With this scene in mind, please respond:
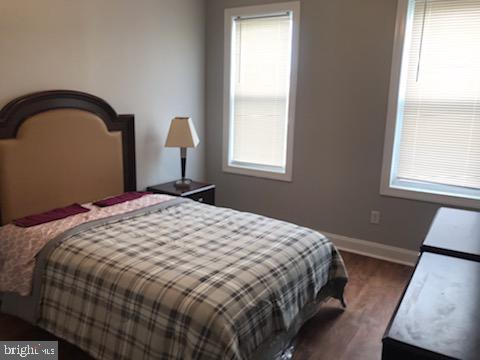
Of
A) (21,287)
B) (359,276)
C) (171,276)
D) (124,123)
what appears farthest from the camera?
(124,123)

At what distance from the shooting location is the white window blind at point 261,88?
3.98 meters

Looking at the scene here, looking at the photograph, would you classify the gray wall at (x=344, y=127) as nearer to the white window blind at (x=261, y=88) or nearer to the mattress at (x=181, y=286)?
the white window blind at (x=261, y=88)

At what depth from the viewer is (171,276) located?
1.91 metres

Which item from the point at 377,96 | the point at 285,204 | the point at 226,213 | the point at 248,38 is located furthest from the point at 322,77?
the point at 226,213

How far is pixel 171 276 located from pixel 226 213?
105cm

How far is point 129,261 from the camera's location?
2070mm

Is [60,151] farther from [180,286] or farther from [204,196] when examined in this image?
[180,286]

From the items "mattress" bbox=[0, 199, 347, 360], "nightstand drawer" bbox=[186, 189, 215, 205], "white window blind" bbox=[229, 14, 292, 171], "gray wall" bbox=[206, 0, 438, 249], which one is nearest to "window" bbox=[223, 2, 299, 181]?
"white window blind" bbox=[229, 14, 292, 171]

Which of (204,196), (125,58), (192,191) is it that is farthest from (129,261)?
(125,58)

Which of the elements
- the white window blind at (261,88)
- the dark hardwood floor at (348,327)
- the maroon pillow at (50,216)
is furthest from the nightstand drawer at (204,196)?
the dark hardwood floor at (348,327)

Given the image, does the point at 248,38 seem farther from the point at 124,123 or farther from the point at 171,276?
the point at 171,276

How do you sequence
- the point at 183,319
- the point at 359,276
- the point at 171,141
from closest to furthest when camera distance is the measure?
the point at 183,319, the point at 359,276, the point at 171,141

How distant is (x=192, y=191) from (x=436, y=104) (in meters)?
2.20

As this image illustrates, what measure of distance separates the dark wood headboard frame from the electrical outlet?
2171 millimetres
